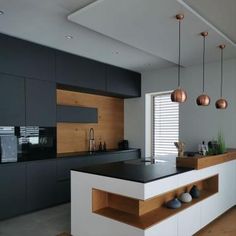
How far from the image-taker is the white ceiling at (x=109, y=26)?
2660 mm

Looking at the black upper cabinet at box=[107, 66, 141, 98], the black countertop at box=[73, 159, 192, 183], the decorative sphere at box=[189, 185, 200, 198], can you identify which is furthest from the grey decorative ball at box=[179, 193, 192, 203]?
the black upper cabinet at box=[107, 66, 141, 98]

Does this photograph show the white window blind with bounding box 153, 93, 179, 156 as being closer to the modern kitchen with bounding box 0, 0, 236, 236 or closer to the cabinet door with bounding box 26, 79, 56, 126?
the modern kitchen with bounding box 0, 0, 236, 236

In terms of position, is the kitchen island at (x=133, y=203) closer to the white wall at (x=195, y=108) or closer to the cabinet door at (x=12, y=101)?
the cabinet door at (x=12, y=101)

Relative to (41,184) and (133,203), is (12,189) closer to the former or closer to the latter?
(41,184)

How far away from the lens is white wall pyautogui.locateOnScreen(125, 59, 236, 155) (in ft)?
15.6

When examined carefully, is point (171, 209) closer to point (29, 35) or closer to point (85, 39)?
point (85, 39)

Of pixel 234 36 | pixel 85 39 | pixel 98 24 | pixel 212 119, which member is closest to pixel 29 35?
pixel 85 39

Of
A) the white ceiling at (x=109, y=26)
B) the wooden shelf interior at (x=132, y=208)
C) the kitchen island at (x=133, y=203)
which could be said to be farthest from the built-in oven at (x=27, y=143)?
the wooden shelf interior at (x=132, y=208)

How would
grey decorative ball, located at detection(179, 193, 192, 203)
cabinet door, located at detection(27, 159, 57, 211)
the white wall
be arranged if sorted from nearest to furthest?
grey decorative ball, located at detection(179, 193, 192, 203)
cabinet door, located at detection(27, 159, 57, 211)
the white wall

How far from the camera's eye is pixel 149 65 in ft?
17.9

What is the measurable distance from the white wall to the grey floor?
112 inches

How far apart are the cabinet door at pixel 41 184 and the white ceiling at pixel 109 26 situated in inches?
79.1

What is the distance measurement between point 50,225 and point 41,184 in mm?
776

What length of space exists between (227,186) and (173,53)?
7.84 ft
